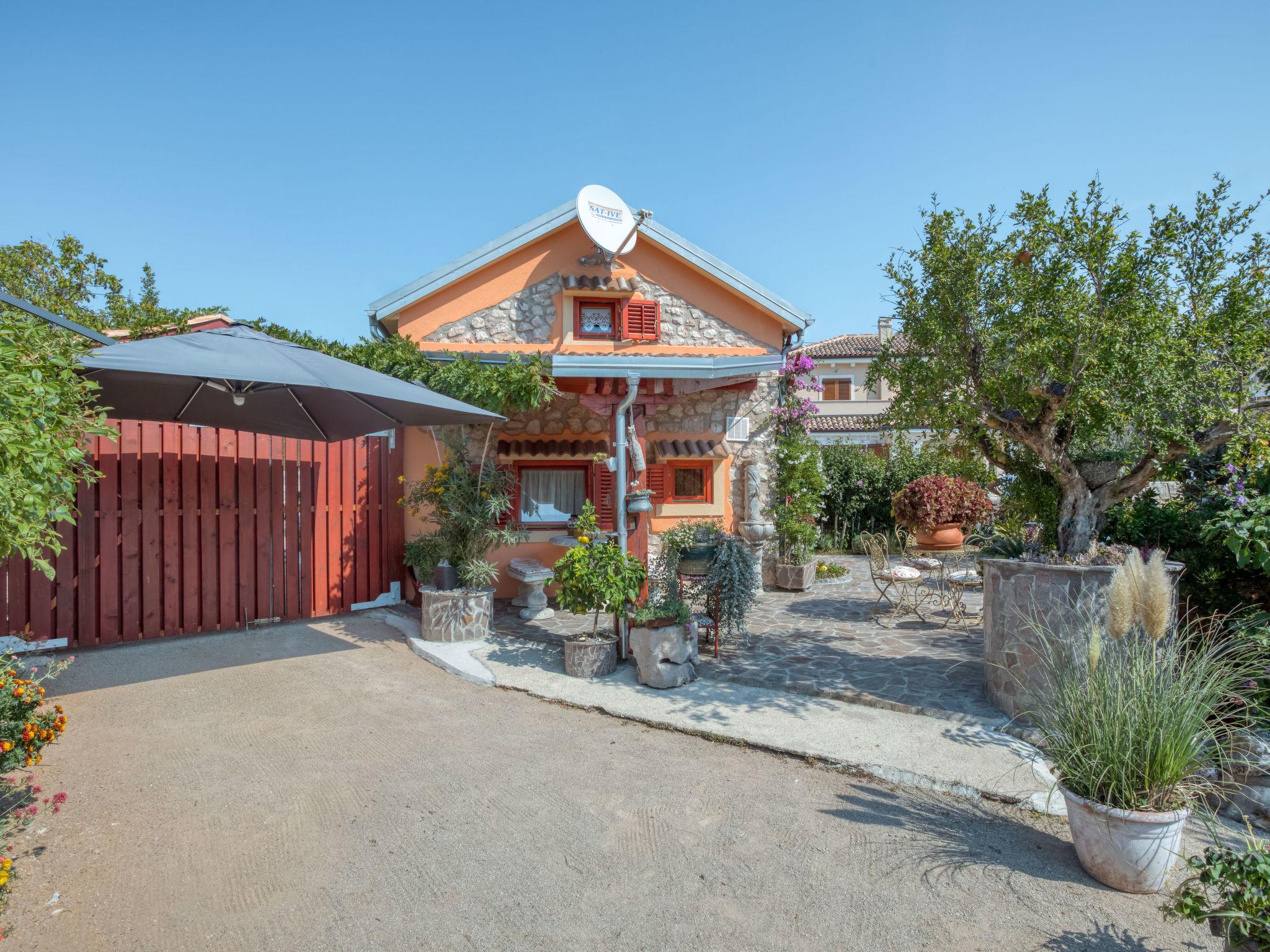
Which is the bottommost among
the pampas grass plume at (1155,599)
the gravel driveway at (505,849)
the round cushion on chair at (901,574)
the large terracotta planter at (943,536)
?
the gravel driveway at (505,849)

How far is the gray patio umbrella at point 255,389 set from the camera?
4.60 meters

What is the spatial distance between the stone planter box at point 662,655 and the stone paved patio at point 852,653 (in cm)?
37

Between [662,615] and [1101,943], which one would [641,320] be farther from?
[1101,943]

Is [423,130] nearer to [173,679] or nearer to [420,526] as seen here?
[420,526]

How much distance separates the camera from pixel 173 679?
18.0ft

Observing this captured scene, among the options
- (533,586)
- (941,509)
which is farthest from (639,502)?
(941,509)

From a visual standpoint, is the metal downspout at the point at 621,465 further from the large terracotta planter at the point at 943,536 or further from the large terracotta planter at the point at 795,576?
the large terracotta planter at the point at 943,536

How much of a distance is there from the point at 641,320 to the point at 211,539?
630 centimetres

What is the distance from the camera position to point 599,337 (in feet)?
32.2

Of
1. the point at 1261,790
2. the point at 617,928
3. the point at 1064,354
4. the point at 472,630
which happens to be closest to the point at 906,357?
the point at 1064,354

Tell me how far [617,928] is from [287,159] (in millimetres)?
9487

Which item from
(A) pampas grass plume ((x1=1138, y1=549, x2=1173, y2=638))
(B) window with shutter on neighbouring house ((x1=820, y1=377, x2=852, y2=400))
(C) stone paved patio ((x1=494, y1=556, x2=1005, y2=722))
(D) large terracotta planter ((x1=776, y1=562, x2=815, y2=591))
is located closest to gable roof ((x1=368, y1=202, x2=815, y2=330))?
(D) large terracotta planter ((x1=776, y1=562, x2=815, y2=591))

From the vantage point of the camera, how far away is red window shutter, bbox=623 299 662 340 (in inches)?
389

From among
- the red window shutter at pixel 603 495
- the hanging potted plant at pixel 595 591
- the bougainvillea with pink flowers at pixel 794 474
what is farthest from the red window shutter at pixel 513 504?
the bougainvillea with pink flowers at pixel 794 474
